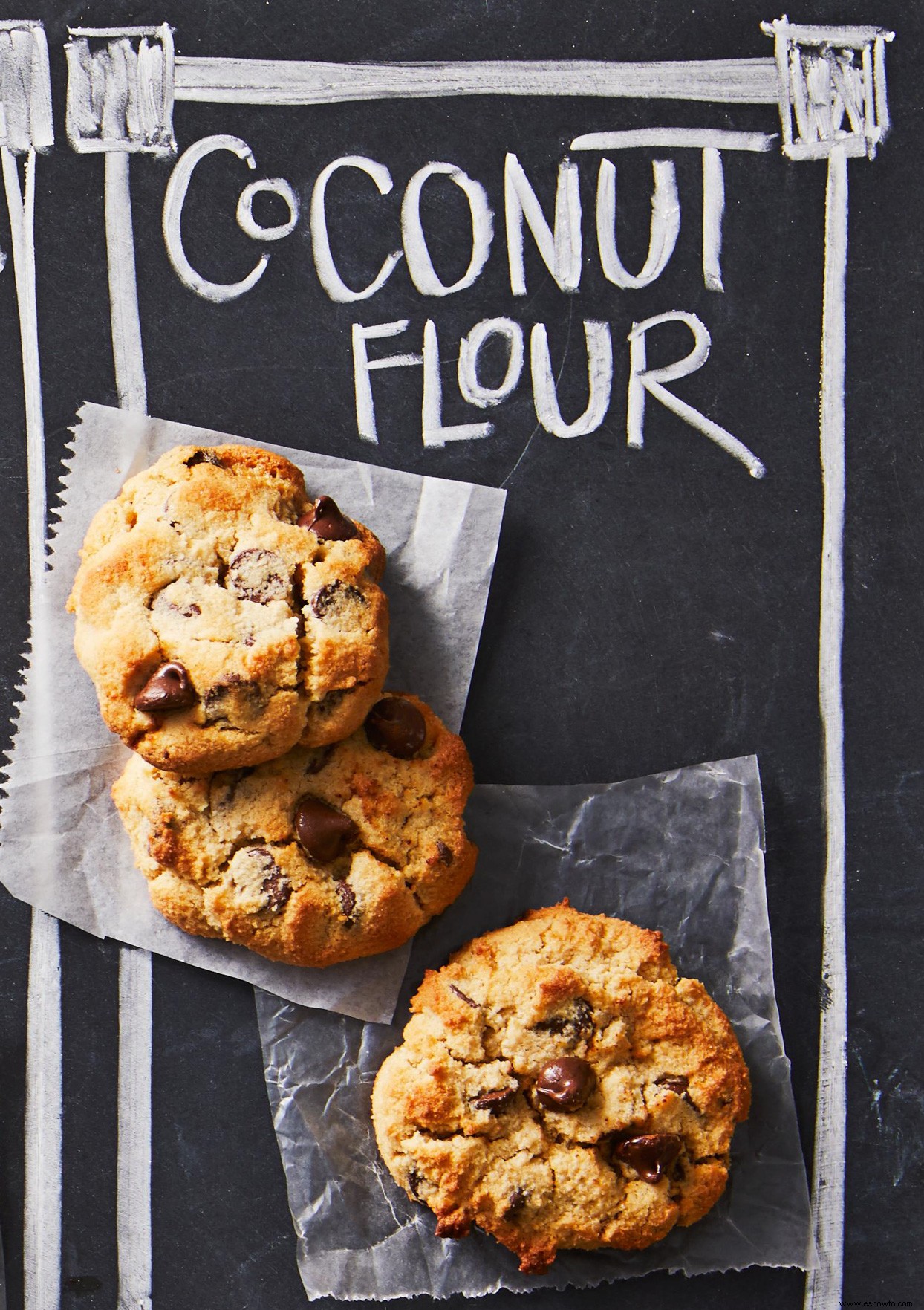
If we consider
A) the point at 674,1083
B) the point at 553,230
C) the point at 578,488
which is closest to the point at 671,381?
the point at 578,488

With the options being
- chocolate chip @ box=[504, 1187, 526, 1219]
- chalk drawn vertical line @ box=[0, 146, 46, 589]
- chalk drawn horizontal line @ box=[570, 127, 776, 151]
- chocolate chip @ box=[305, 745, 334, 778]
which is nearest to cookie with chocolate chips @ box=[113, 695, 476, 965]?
chocolate chip @ box=[305, 745, 334, 778]

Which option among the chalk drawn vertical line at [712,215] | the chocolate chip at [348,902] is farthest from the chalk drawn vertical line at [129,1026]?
the chalk drawn vertical line at [712,215]

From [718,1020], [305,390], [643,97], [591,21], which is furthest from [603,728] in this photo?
[591,21]

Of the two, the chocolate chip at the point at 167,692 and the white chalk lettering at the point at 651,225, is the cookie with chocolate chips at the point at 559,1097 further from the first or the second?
the white chalk lettering at the point at 651,225

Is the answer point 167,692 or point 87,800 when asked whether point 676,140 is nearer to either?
point 167,692

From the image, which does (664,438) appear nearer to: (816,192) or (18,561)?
(816,192)

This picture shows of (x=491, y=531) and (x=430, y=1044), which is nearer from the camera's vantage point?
(x=430, y=1044)

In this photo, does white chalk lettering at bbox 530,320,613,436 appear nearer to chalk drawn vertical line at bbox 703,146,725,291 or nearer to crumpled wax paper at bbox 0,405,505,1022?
chalk drawn vertical line at bbox 703,146,725,291
